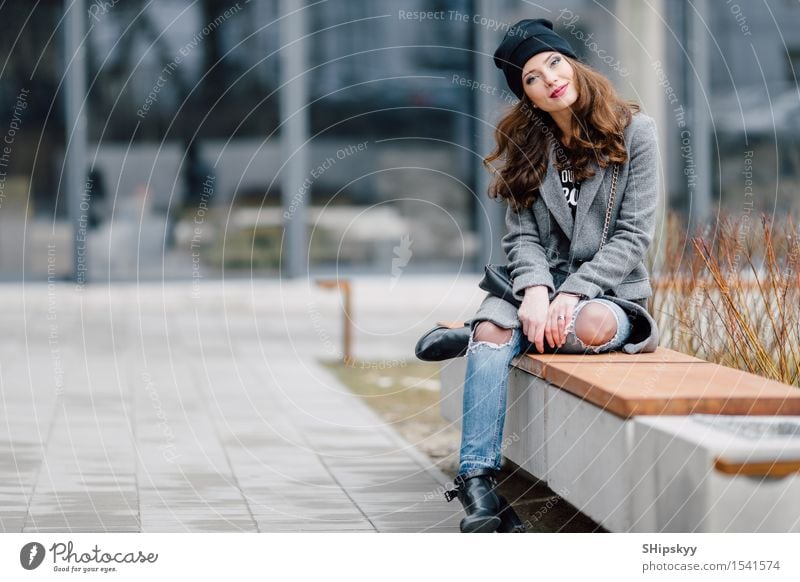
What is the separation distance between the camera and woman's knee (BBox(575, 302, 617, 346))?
3949 millimetres

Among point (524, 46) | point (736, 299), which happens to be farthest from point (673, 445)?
point (736, 299)

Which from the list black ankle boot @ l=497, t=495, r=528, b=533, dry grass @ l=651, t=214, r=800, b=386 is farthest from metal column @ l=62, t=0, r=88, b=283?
black ankle boot @ l=497, t=495, r=528, b=533

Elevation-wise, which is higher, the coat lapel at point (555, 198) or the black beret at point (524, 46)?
the black beret at point (524, 46)

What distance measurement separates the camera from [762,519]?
9.98ft

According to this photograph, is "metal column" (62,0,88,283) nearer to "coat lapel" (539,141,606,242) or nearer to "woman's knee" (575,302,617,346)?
"coat lapel" (539,141,606,242)

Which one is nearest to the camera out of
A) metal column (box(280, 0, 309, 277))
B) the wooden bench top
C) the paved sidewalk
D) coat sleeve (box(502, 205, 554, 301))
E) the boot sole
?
the wooden bench top

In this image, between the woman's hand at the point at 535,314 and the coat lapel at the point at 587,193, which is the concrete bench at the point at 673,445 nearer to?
the woman's hand at the point at 535,314

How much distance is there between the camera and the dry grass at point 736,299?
432 cm

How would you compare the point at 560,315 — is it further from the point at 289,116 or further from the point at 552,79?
the point at 289,116

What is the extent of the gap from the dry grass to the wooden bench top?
43cm

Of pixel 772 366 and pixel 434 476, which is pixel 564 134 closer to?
pixel 772 366

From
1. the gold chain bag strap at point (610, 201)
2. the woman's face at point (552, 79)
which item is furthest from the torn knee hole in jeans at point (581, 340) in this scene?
the woman's face at point (552, 79)

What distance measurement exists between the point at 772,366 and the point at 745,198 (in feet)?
25.5

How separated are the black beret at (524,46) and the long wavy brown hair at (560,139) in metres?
0.07
